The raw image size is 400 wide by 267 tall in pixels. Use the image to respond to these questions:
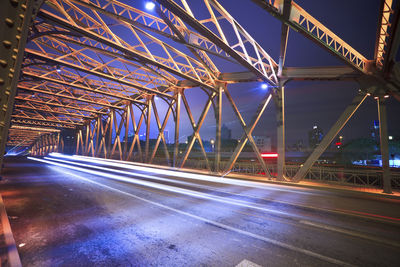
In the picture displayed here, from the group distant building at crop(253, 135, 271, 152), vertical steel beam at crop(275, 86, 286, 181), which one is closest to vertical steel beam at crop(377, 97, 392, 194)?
vertical steel beam at crop(275, 86, 286, 181)

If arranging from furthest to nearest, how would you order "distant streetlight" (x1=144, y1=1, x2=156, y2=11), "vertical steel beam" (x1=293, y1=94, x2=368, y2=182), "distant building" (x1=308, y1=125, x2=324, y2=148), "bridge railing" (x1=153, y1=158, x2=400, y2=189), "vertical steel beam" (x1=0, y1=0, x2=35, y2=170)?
"distant building" (x1=308, y1=125, x2=324, y2=148), "vertical steel beam" (x1=293, y1=94, x2=368, y2=182), "bridge railing" (x1=153, y1=158, x2=400, y2=189), "distant streetlight" (x1=144, y1=1, x2=156, y2=11), "vertical steel beam" (x1=0, y1=0, x2=35, y2=170)

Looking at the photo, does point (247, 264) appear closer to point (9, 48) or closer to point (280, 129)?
point (9, 48)

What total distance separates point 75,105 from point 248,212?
105ft

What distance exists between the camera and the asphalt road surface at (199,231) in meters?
3.17

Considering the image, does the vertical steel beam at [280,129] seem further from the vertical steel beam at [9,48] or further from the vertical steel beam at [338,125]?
the vertical steel beam at [9,48]

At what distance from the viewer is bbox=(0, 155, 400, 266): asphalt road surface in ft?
10.4

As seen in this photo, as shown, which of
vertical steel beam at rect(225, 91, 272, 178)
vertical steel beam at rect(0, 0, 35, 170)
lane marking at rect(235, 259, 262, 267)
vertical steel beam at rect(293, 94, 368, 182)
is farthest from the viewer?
vertical steel beam at rect(225, 91, 272, 178)

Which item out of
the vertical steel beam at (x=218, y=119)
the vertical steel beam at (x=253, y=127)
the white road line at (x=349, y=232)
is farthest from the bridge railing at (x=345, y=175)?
the white road line at (x=349, y=232)


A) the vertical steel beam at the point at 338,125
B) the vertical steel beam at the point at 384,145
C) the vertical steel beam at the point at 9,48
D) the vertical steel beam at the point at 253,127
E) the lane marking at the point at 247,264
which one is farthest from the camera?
the vertical steel beam at the point at 253,127

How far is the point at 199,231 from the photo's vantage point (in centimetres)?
419

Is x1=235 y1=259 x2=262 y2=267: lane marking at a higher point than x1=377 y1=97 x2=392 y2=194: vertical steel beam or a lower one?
lower

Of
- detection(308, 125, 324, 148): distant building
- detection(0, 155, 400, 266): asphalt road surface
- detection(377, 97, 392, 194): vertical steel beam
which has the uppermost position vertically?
detection(308, 125, 324, 148): distant building

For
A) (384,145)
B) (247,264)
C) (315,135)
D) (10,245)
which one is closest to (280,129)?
(384,145)

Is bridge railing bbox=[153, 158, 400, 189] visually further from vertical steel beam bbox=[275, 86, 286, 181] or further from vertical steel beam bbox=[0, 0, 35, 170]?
vertical steel beam bbox=[0, 0, 35, 170]
